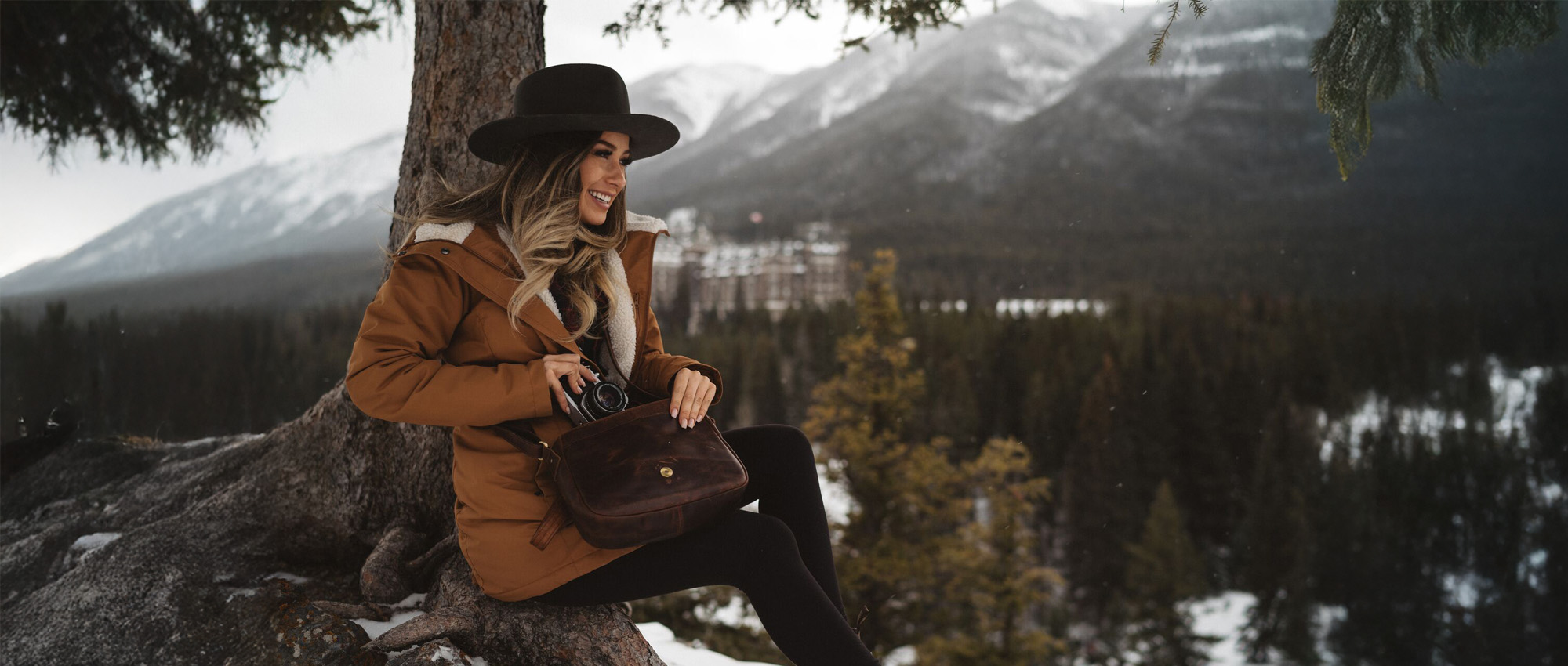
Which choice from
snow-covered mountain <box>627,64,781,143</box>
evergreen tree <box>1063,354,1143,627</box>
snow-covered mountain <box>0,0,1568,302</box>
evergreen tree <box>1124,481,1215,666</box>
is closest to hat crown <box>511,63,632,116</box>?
snow-covered mountain <box>0,0,1568,302</box>

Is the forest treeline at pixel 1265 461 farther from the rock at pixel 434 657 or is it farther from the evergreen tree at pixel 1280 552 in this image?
the rock at pixel 434 657

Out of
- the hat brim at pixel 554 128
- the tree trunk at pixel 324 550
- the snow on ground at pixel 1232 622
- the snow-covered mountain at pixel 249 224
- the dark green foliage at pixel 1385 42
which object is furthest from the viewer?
the snow on ground at pixel 1232 622

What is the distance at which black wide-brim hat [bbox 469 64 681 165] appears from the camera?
176 centimetres

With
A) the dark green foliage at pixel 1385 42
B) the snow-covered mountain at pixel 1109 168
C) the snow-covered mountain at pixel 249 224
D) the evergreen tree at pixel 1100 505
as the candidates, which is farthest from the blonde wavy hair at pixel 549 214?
the evergreen tree at pixel 1100 505

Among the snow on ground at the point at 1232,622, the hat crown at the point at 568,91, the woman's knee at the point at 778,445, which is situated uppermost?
the hat crown at the point at 568,91

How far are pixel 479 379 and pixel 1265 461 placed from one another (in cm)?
5023

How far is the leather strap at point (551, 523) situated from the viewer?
5.49 feet

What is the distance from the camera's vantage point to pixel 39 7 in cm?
425

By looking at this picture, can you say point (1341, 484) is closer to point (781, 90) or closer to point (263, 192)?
point (263, 192)

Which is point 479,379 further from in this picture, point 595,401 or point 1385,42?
point 1385,42

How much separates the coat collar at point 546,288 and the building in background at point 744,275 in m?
41.9

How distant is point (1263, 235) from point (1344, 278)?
13125mm

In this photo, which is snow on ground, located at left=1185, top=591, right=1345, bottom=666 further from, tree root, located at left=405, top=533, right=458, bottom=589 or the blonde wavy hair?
the blonde wavy hair

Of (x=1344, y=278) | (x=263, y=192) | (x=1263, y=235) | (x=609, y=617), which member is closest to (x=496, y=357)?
(x=609, y=617)
